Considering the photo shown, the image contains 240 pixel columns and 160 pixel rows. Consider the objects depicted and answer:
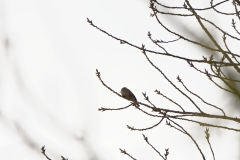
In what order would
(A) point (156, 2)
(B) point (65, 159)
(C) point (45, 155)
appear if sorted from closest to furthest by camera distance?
(B) point (65, 159) → (C) point (45, 155) → (A) point (156, 2)

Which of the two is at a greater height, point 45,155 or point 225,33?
point 225,33

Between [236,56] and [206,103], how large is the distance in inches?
18.2

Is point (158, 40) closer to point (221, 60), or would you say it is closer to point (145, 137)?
point (221, 60)

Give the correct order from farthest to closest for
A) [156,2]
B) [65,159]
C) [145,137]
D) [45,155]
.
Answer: [145,137]
[156,2]
[45,155]
[65,159]

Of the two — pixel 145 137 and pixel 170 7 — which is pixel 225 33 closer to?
pixel 170 7

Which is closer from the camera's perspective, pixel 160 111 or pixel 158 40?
pixel 160 111

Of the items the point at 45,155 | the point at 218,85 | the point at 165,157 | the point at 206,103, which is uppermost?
the point at 218,85

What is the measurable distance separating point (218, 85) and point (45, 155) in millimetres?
1564

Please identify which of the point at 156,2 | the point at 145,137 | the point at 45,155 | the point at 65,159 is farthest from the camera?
the point at 145,137

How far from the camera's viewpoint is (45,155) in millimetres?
2801

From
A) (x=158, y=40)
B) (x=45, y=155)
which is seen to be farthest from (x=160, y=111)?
(x=45, y=155)

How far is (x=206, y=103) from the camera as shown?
302 cm

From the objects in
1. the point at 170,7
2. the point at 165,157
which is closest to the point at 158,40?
the point at 170,7

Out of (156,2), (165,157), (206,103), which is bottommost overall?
(165,157)
